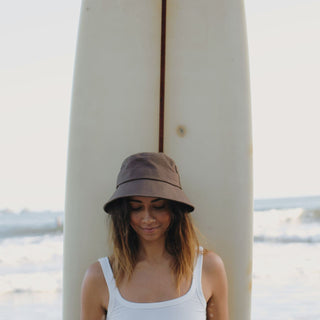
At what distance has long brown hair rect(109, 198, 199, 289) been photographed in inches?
61.4

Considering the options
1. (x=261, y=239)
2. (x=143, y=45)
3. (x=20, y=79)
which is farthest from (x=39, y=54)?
(x=143, y=45)

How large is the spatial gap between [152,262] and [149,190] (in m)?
0.29

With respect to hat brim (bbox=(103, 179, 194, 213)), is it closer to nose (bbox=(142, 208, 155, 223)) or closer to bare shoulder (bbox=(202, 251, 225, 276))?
nose (bbox=(142, 208, 155, 223))

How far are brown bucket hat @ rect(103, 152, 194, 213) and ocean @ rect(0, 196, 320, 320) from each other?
334cm

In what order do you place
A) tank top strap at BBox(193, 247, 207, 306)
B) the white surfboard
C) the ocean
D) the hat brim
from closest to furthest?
the hat brim, tank top strap at BBox(193, 247, 207, 306), the white surfboard, the ocean

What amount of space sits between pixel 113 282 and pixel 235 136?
0.74 metres

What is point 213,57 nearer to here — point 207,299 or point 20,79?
point 207,299

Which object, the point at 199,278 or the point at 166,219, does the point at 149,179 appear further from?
the point at 199,278

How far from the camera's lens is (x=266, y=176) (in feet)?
40.1

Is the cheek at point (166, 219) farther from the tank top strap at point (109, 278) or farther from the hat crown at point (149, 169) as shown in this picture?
the tank top strap at point (109, 278)

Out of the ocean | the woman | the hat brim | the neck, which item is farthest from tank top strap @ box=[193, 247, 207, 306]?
the ocean

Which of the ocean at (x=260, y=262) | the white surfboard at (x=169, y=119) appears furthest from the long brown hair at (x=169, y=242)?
the ocean at (x=260, y=262)

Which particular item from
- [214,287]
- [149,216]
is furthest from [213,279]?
[149,216]

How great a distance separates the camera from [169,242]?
1.62 m
